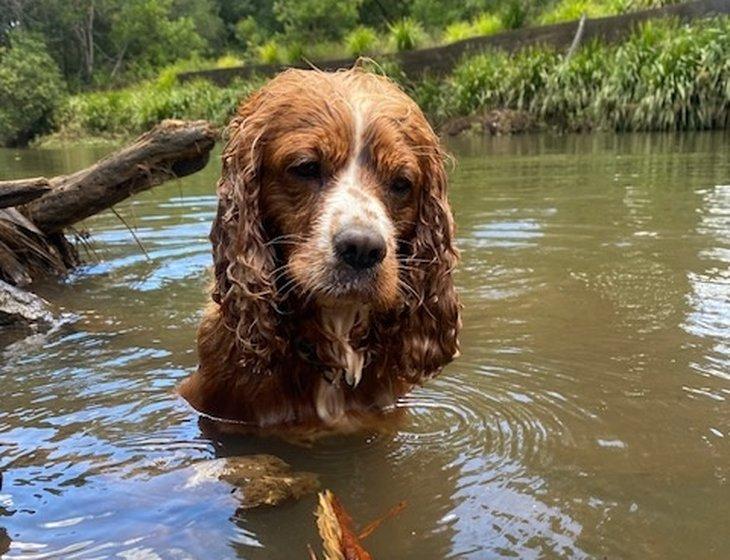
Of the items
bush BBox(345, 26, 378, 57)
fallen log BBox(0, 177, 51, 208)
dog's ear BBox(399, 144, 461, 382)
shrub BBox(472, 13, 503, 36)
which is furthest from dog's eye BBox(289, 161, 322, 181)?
bush BBox(345, 26, 378, 57)

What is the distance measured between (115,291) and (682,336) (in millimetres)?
4445

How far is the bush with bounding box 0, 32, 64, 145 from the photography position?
3691 cm

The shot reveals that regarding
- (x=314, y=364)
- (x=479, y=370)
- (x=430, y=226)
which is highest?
(x=430, y=226)

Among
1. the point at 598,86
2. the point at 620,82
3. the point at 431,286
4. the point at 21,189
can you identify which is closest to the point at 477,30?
the point at 598,86

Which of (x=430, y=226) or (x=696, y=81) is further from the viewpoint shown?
(x=696, y=81)

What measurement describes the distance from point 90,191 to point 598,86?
646 inches

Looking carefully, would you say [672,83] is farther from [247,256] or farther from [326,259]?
[326,259]

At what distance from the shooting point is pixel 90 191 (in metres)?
7.50

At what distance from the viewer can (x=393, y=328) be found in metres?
3.77

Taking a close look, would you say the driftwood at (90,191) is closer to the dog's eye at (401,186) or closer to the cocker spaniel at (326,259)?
the cocker spaniel at (326,259)

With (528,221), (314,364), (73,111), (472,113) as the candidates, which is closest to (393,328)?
(314,364)

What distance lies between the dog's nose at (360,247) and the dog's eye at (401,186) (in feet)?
1.45

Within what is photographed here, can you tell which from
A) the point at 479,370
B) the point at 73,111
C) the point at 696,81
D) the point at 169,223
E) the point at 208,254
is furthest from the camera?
the point at 73,111

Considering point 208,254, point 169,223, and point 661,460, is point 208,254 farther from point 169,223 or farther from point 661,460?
point 661,460
